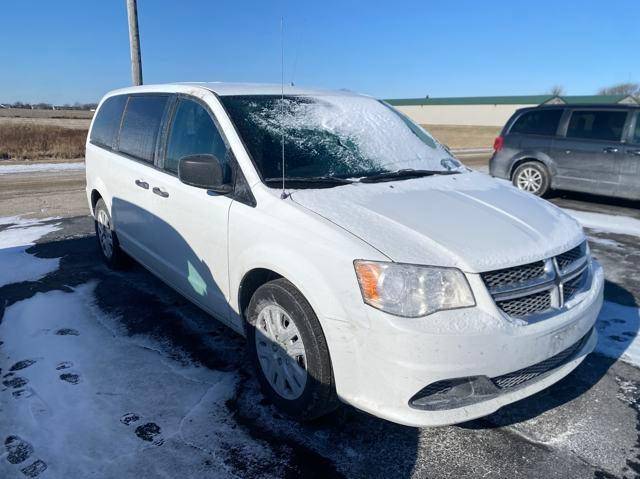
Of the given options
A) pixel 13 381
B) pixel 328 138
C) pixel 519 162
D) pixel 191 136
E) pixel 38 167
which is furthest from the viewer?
pixel 38 167

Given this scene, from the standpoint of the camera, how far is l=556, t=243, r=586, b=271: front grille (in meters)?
2.66

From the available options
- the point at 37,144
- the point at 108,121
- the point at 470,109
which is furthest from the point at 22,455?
the point at 470,109

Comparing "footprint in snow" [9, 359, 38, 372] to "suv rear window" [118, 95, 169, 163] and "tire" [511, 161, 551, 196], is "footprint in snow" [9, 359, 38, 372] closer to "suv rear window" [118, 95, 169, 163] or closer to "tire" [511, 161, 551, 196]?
"suv rear window" [118, 95, 169, 163]

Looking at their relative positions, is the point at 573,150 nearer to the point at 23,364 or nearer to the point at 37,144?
the point at 23,364

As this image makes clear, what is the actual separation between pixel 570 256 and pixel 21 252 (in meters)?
5.73

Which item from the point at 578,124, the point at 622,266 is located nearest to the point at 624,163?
the point at 578,124

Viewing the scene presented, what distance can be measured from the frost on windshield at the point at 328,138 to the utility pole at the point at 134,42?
11132mm

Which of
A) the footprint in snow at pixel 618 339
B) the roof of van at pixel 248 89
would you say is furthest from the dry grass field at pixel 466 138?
the footprint in snow at pixel 618 339

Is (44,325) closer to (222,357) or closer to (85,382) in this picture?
(85,382)

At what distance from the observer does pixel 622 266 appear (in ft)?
17.9

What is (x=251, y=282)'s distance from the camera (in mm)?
2928

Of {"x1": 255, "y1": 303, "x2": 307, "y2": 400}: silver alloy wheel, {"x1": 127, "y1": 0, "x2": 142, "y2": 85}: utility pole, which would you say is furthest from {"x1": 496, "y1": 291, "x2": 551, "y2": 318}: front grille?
{"x1": 127, "y1": 0, "x2": 142, "y2": 85}: utility pole

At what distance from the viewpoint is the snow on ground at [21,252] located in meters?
5.03

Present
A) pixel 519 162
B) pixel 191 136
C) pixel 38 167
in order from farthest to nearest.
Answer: pixel 38 167, pixel 519 162, pixel 191 136
